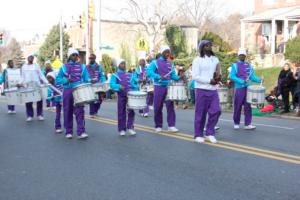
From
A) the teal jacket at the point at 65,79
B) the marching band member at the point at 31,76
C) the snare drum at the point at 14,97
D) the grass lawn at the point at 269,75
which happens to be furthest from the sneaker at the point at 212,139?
the grass lawn at the point at 269,75

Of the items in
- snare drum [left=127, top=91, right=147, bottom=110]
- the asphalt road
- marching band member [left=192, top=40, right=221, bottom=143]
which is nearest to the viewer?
the asphalt road

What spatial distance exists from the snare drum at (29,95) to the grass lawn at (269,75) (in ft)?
65.3

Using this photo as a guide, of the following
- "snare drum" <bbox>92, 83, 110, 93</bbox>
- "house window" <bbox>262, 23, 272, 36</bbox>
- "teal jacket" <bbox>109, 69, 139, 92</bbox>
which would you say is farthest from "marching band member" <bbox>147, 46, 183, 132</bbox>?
"house window" <bbox>262, 23, 272, 36</bbox>

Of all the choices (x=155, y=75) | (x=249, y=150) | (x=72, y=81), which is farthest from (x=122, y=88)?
(x=249, y=150)

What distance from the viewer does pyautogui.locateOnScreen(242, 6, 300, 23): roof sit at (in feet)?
130

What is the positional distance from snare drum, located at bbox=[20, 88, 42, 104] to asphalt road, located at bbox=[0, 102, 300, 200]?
1.62 meters

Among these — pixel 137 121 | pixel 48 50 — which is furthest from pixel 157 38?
pixel 137 121

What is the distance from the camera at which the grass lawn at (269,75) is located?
31531 millimetres

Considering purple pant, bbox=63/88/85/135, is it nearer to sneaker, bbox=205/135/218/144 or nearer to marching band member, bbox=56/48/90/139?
marching band member, bbox=56/48/90/139

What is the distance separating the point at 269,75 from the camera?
110ft

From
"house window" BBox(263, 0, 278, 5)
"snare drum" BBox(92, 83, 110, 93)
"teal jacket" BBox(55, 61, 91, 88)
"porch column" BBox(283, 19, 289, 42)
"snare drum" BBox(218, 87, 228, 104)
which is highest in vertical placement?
"house window" BBox(263, 0, 278, 5)

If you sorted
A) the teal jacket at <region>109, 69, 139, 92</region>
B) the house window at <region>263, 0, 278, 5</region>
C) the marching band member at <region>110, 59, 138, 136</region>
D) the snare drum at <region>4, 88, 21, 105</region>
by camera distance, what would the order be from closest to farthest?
the teal jacket at <region>109, 69, 139, 92</region> < the marching band member at <region>110, 59, 138, 136</region> < the snare drum at <region>4, 88, 21, 105</region> < the house window at <region>263, 0, 278, 5</region>

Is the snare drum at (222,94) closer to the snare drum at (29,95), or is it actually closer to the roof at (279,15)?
the snare drum at (29,95)

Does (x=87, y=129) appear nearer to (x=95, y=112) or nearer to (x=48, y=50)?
(x=95, y=112)
